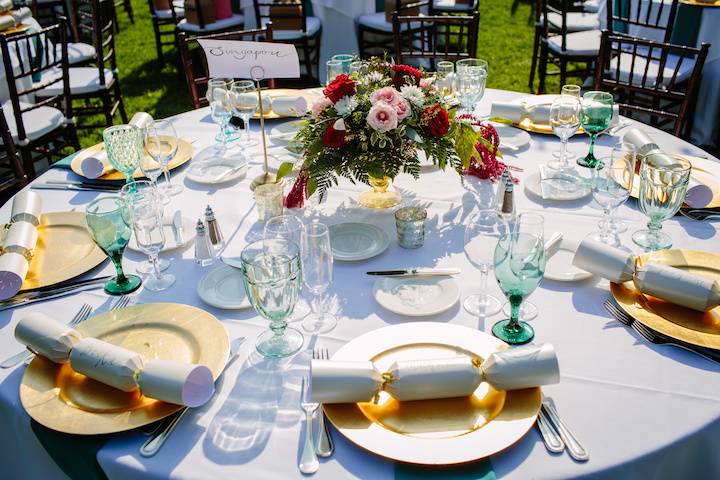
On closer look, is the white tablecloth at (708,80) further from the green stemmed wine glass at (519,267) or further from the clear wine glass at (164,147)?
the clear wine glass at (164,147)

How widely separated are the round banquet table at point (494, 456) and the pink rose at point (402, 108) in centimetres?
32

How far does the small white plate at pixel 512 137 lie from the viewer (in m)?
2.15

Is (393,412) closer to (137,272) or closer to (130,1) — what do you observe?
(137,272)

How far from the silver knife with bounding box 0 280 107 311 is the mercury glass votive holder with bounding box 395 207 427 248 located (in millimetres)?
771

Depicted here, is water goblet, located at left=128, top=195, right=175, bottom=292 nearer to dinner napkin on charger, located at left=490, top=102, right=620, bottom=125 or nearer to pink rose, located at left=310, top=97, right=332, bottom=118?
pink rose, located at left=310, top=97, right=332, bottom=118

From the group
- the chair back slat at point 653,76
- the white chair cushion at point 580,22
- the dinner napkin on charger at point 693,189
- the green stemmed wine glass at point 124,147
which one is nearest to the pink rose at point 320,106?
the green stemmed wine glass at point 124,147

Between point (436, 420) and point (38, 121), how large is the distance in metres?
3.34

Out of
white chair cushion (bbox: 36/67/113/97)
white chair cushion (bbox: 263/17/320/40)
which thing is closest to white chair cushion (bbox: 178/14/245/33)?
white chair cushion (bbox: 263/17/320/40)

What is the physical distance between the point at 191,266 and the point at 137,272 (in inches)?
5.4

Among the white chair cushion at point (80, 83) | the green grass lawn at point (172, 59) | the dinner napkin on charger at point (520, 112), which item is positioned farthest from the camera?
the green grass lawn at point (172, 59)

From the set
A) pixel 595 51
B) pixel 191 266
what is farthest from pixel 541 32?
pixel 191 266

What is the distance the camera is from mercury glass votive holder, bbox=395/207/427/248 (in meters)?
1.57

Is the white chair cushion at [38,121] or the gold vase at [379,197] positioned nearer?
the gold vase at [379,197]

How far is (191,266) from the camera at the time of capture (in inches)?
62.3
